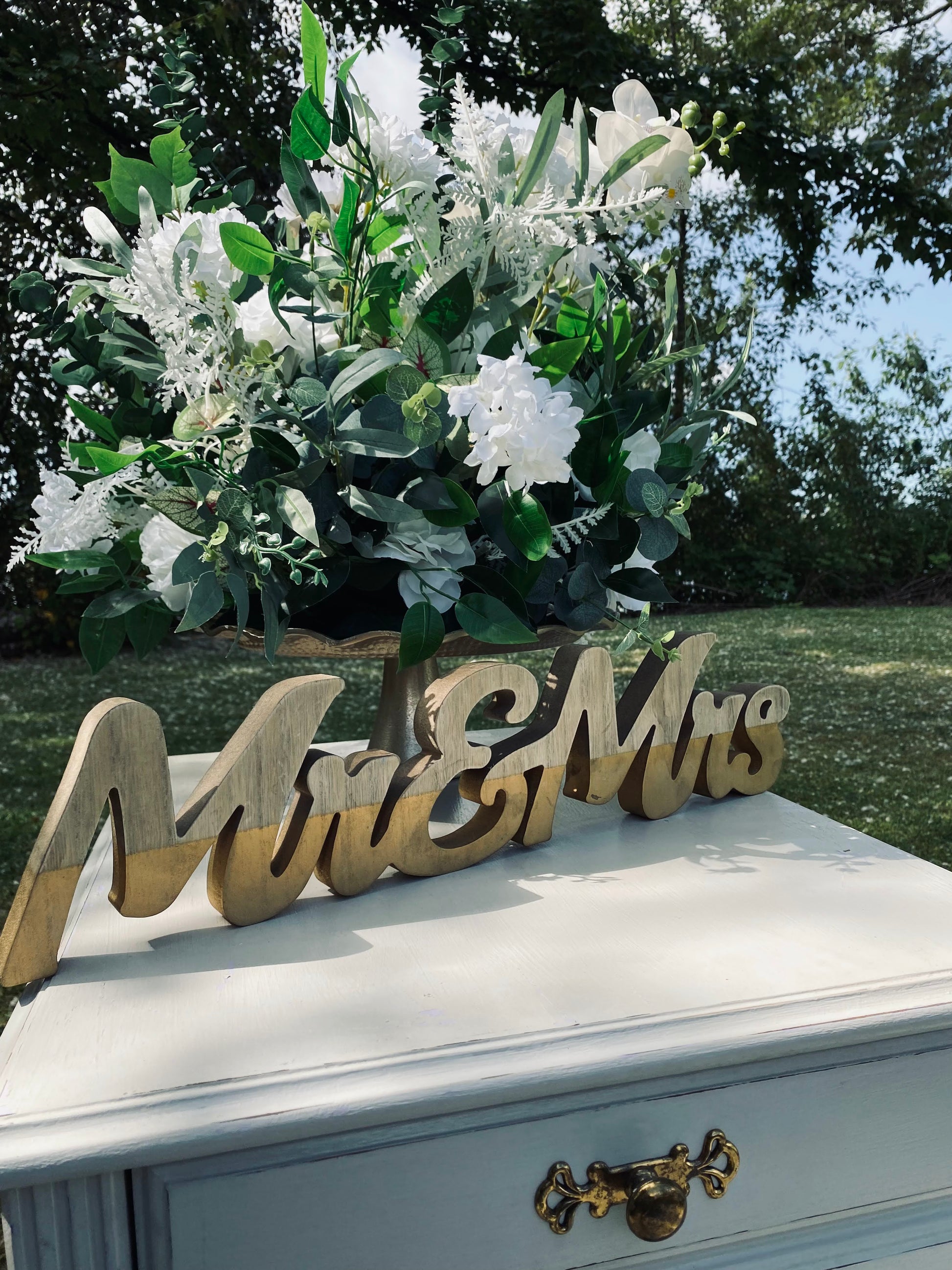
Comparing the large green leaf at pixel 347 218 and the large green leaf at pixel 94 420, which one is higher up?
the large green leaf at pixel 347 218

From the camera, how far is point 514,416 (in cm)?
80

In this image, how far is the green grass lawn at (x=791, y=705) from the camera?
3.19 meters

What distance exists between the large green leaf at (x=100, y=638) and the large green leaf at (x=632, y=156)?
654mm

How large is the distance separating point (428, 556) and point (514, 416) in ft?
0.52

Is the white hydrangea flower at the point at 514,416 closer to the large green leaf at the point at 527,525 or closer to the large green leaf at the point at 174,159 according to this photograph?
the large green leaf at the point at 527,525

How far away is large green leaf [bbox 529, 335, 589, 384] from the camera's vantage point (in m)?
0.91

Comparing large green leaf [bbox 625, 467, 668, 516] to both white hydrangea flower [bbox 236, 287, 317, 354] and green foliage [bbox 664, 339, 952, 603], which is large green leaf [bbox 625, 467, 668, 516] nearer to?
white hydrangea flower [bbox 236, 287, 317, 354]

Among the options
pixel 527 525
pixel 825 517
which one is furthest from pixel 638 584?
pixel 825 517

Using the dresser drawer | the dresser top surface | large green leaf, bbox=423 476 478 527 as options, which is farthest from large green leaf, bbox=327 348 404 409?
the dresser drawer

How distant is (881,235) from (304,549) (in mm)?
4675

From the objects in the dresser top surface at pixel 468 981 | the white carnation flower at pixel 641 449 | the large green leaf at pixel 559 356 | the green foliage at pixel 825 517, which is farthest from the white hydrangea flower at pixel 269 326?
the green foliage at pixel 825 517

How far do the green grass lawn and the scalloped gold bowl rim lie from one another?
185 cm

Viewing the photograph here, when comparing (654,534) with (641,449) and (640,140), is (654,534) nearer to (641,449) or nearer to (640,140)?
(641,449)

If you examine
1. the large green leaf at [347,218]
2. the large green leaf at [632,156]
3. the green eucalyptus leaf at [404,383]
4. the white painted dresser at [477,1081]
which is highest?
the large green leaf at [632,156]
